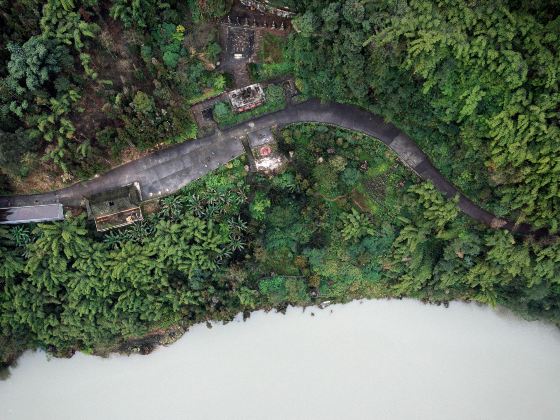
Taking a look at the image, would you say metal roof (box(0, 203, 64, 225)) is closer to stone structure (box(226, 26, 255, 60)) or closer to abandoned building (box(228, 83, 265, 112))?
abandoned building (box(228, 83, 265, 112))

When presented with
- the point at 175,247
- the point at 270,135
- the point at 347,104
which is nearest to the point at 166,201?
the point at 175,247


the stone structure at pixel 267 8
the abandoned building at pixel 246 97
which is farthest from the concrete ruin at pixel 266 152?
the stone structure at pixel 267 8

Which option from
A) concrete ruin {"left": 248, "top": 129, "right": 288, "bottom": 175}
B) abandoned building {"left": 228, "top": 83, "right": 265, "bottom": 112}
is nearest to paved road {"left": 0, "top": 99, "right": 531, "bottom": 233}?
concrete ruin {"left": 248, "top": 129, "right": 288, "bottom": 175}

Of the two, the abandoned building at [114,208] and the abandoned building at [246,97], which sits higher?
the abandoned building at [246,97]

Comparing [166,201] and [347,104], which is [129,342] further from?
[347,104]

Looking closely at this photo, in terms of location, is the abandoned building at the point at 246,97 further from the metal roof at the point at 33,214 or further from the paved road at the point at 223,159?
the metal roof at the point at 33,214

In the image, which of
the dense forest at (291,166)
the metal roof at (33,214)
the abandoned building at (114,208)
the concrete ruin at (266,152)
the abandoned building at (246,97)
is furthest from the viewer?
the concrete ruin at (266,152)

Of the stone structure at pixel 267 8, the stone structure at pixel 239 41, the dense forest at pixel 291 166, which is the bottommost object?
the dense forest at pixel 291 166
